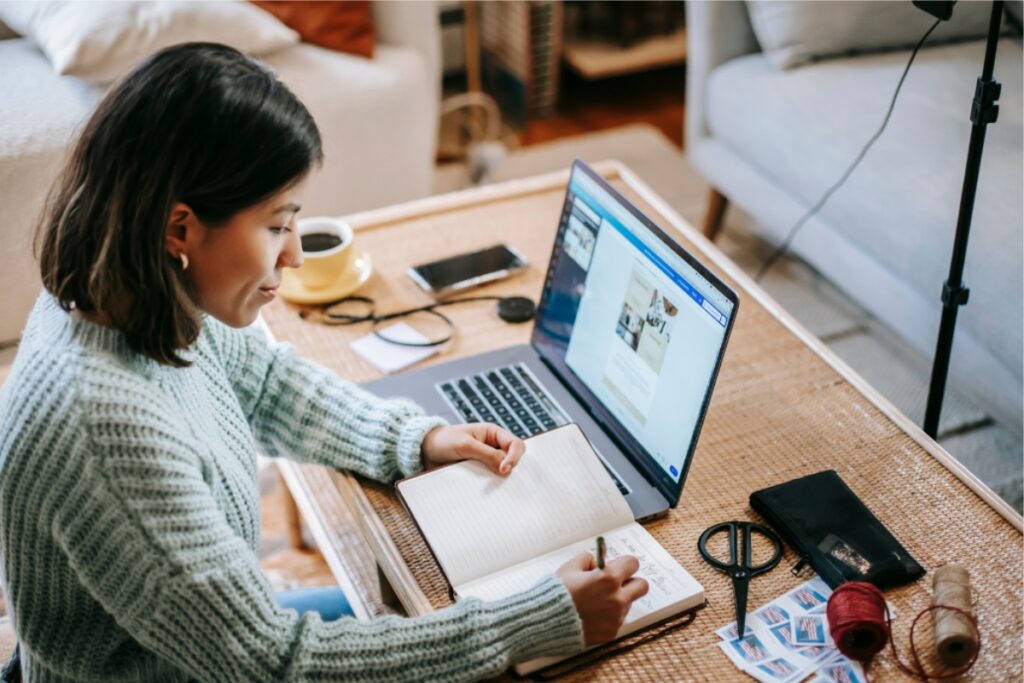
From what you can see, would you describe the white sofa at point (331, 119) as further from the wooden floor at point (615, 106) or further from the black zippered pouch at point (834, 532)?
the black zippered pouch at point (834, 532)

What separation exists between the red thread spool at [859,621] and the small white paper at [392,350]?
2.01 feet

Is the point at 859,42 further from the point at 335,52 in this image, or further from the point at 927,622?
the point at 927,622

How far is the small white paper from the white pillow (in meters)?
0.83

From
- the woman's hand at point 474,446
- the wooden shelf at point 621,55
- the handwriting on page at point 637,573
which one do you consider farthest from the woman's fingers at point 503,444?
the wooden shelf at point 621,55

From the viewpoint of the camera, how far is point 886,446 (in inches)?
44.4

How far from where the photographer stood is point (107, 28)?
1.85m

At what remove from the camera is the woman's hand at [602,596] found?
878mm

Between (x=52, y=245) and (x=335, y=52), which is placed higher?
(x=52, y=245)

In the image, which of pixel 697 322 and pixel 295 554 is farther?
pixel 295 554

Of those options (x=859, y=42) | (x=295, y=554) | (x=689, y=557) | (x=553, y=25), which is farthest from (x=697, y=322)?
(x=553, y=25)

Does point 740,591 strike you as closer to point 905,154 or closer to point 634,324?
point 634,324

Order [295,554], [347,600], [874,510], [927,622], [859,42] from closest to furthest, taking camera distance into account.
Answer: [927,622] → [874,510] → [347,600] → [295,554] → [859,42]

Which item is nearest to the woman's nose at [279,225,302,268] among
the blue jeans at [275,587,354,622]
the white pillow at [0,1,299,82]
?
the blue jeans at [275,587,354,622]

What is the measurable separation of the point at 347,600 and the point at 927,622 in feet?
2.10
